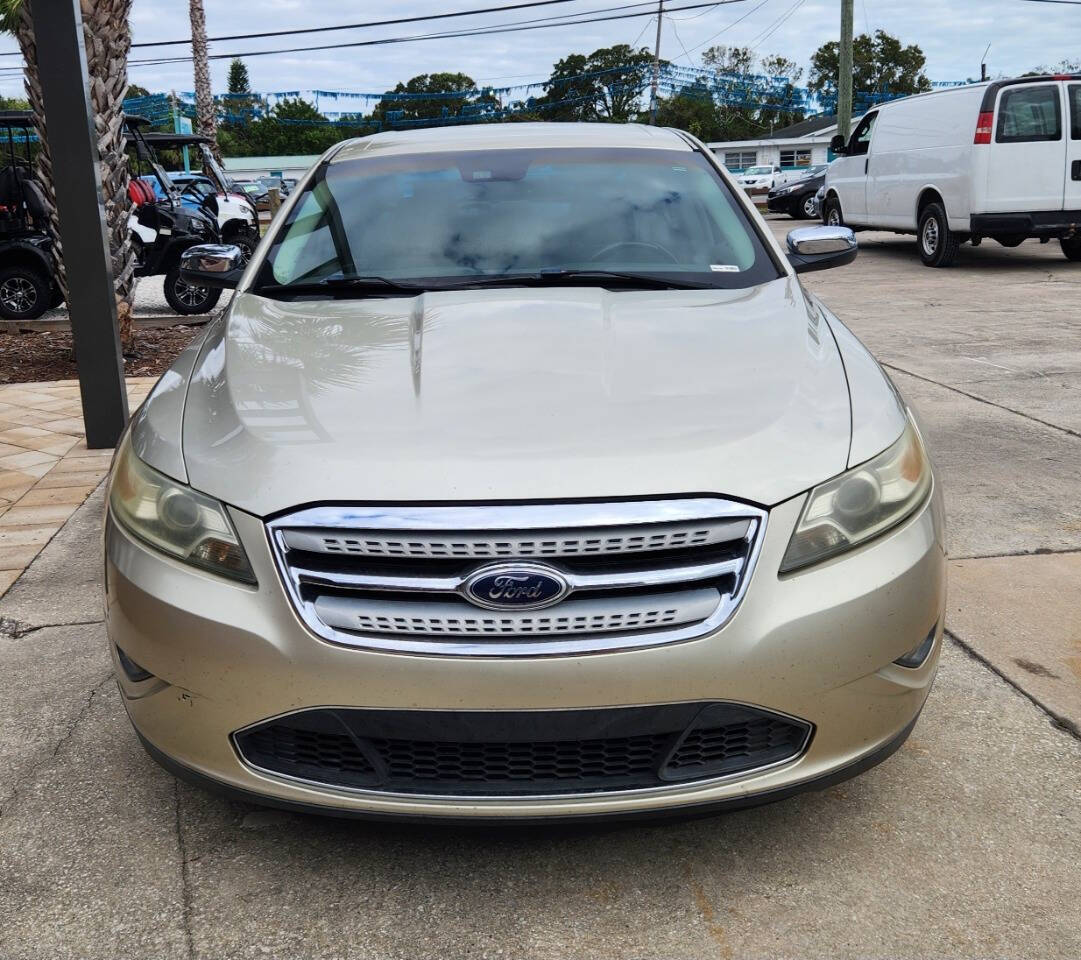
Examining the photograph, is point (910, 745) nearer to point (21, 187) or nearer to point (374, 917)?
point (374, 917)

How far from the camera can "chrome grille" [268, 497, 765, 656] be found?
2004 mm

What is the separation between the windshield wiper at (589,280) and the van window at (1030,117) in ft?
35.9

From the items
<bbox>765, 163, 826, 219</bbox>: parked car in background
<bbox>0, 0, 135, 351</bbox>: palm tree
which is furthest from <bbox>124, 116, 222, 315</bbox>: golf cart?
<bbox>765, 163, 826, 219</bbox>: parked car in background

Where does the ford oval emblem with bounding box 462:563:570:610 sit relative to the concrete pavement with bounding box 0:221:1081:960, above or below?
above

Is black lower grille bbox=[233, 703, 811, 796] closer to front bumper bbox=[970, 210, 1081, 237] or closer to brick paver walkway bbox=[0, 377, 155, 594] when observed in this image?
brick paver walkway bbox=[0, 377, 155, 594]

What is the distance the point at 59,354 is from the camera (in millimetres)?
9508

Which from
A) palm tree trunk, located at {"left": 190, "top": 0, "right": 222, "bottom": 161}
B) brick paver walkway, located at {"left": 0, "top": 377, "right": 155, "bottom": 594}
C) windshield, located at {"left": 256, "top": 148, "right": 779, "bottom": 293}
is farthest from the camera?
palm tree trunk, located at {"left": 190, "top": 0, "right": 222, "bottom": 161}

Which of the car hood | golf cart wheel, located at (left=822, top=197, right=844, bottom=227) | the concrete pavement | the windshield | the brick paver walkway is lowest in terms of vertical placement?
the brick paver walkway

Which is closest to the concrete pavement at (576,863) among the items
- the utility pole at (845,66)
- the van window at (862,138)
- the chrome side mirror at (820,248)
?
the chrome side mirror at (820,248)

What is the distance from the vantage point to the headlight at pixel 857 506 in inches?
83.0

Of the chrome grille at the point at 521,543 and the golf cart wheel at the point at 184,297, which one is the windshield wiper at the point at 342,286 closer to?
the chrome grille at the point at 521,543

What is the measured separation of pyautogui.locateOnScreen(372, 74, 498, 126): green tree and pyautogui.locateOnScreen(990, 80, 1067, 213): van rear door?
34050 mm

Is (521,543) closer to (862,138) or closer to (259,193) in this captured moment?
(862,138)

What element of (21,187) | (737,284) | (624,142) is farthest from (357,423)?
(21,187)
